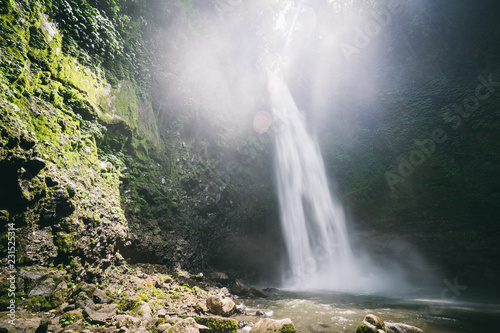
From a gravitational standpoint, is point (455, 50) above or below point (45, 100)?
above

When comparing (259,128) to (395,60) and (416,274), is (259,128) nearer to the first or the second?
(395,60)

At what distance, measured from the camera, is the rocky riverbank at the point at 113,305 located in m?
2.66

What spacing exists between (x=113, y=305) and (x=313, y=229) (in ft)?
36.2

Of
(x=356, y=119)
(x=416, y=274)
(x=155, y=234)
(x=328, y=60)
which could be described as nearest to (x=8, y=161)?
(x=155, y=234)

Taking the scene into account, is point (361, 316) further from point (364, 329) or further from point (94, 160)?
point (94, 160)

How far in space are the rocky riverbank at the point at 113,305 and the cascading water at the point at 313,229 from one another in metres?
7.42

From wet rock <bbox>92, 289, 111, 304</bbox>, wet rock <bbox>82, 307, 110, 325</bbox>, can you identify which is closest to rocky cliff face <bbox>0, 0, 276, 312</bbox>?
wet rock <bbox>92, 289, 111, 304</bbox>

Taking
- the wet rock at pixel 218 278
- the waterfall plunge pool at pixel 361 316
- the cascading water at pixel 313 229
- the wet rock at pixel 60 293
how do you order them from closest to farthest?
the wet rock at pixel 60 293 < the waterfall plunge pool at pixel 361 316 < the wet rock at pixel 218 278 < the cascading water at pixel 313 229

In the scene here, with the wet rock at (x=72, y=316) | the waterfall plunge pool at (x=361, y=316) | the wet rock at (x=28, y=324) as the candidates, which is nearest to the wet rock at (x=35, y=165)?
the wet rock at (x=28, y=324)

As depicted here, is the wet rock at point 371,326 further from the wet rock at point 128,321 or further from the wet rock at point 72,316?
the wet rock at point 72,316

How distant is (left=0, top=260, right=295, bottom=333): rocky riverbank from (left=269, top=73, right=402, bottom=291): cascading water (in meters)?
7.42

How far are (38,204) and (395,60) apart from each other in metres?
19.2

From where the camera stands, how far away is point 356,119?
14.2 meters

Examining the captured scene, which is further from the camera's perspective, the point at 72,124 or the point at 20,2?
the point at 72,124
